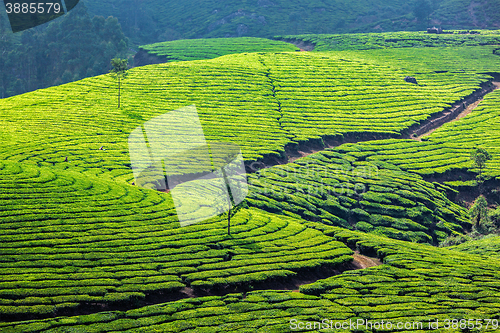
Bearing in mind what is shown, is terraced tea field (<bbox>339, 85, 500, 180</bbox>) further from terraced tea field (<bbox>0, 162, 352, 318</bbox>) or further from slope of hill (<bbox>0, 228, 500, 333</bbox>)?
slope of hill (<bbox>0, 228, 500, 333</bbox>)

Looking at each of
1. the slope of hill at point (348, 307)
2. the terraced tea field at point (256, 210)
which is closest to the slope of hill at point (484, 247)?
the terraced tea field at point (256, 210)

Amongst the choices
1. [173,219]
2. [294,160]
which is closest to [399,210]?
[294,160]

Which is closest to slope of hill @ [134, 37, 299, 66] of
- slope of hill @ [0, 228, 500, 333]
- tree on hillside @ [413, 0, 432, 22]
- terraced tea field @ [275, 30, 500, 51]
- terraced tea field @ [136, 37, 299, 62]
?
terraced tea field @ [136, 37, 299, 62]

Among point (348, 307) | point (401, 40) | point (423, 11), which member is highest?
point (423, 11)

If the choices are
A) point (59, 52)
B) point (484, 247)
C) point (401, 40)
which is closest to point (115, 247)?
point (484, 247)

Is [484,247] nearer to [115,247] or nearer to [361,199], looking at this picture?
[361,199]

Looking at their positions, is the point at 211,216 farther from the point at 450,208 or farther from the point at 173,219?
the point at 450,208

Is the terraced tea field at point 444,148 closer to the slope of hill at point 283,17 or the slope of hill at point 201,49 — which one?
the slope of hill at point 201,49
